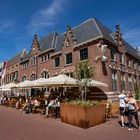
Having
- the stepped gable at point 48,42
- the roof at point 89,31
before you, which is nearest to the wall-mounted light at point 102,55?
the roof at point 89,31

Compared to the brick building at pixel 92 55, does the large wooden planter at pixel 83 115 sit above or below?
below

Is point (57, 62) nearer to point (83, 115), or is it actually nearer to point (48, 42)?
point (48, 42)

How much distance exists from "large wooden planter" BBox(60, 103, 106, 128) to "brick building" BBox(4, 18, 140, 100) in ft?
31.0

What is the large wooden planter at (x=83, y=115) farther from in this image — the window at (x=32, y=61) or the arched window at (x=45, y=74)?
the window at (x=32, y=61)

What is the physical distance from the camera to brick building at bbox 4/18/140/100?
2119 centimetres

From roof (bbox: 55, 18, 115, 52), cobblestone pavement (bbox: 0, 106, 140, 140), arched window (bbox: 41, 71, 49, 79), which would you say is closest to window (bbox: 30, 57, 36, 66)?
arched window (bbox: 41, 71, 49, 79)

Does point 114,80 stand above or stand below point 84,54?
below

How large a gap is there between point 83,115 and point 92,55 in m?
12.4

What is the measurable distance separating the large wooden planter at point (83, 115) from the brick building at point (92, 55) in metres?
9.45

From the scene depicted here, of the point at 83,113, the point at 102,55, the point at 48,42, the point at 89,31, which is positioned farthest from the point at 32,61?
the point at 83,113

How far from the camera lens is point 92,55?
72.3 ft

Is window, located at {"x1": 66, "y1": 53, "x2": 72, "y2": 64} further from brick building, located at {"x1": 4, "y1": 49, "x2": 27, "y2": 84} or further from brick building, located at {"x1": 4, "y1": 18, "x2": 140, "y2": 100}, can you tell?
brick building, located at {"x1": 4, "y1": 49, "x2": 27, "y2": 84}

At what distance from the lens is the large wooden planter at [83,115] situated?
34.3 feet

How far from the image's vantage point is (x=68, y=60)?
25609 mm
